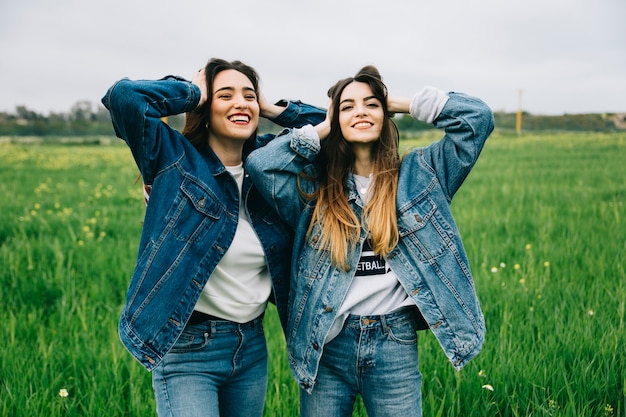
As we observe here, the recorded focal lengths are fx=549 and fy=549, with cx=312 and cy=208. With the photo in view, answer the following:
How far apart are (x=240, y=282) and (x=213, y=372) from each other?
346 millimetres

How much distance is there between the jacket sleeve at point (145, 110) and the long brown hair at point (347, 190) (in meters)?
0.60

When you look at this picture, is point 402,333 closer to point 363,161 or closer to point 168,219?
point 363,161

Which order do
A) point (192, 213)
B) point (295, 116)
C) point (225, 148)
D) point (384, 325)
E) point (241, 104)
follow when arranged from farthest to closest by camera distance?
1. point (295, 116)
2. point (225, 148)
3. point (241, 104)
4. point (192, 213)
5. point (384, 325)

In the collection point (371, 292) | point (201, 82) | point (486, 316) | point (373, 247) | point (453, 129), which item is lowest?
point (486, 316)

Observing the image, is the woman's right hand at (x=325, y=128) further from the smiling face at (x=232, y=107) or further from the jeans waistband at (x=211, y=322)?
the jeans waistband at (x=211, y=322)

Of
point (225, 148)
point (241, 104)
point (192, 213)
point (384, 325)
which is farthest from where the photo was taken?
point (225, 148)

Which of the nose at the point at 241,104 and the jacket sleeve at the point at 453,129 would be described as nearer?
the jacket sleeve at the point at 453,129

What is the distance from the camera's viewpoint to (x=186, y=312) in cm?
199

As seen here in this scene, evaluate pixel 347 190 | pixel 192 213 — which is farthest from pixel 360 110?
pixel 192 213

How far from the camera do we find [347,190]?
7.09ft

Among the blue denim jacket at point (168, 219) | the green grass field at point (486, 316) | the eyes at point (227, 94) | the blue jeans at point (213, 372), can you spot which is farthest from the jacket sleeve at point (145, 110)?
the green grass field at point (486, 316)

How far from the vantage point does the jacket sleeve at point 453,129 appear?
2070mm

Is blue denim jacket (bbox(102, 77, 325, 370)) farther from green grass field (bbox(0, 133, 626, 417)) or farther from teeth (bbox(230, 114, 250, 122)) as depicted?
green grass field (bbox(0, 133, 626, 417))

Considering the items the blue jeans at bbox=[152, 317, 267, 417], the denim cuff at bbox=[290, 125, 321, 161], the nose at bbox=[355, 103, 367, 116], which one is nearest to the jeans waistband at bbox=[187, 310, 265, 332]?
the blue jeans at bbox=[152, 317, 267, 417]
